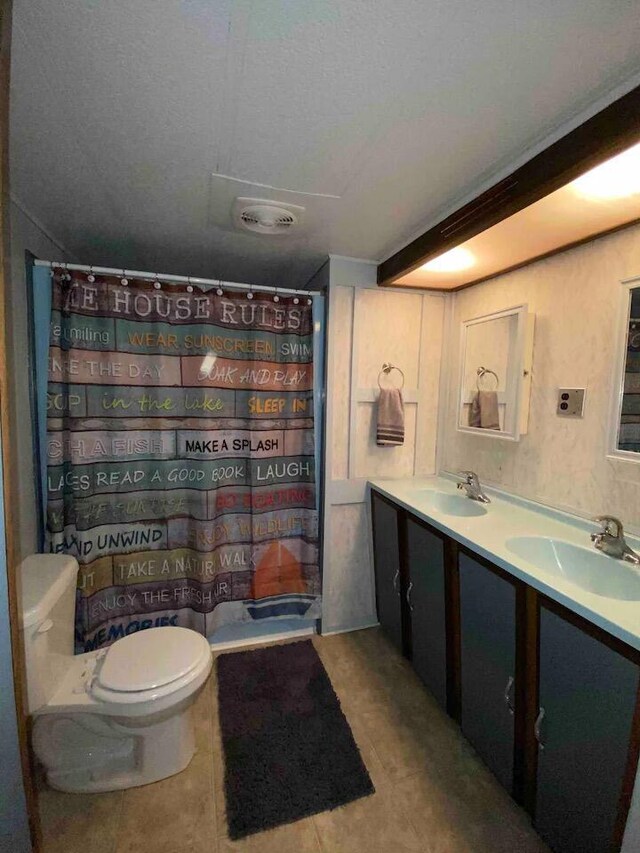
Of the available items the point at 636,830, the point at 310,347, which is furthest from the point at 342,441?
the point at 636,830

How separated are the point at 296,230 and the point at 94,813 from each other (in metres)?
2.41

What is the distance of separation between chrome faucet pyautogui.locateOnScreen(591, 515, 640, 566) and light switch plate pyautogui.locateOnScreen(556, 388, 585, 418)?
17.4 inches

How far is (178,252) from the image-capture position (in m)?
1.96

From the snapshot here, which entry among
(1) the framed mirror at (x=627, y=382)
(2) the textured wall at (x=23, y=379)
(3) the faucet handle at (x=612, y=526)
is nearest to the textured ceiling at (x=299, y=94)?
(2) the textured wall at (x=23, y=379)

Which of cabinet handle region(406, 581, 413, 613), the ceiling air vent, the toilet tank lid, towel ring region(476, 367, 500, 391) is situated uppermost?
the ceiling air vent

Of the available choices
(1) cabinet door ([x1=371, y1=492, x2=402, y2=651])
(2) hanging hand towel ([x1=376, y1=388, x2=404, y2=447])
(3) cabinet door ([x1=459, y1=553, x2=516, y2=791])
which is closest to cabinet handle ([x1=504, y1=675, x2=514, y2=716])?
(3) cabinet door ([x1=459, y1=553, x2=516, y2=791])

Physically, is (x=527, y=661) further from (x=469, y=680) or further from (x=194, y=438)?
(x=194, y=438)

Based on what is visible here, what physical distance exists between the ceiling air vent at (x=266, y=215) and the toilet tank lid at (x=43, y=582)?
1.55 metres

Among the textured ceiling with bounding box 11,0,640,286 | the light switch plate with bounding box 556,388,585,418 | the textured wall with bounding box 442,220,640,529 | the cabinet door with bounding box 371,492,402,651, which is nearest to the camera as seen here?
the textured ceiling with bounding box 11,0,640,286

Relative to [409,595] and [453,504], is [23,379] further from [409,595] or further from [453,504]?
[453,504]

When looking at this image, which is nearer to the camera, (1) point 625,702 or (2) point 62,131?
(1) point 625,702

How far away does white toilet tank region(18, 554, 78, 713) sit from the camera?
116 centimetres

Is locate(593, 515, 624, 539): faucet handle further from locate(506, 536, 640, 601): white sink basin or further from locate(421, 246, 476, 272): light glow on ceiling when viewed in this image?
locate(421, 246, 476, 272): light glow on ceiling

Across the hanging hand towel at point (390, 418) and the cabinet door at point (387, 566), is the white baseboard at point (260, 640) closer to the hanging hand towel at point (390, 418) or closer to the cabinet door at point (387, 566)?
the cabinet door at point (387, 566)
